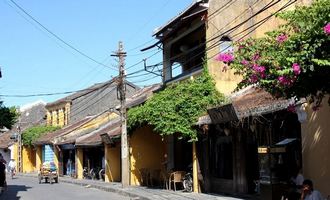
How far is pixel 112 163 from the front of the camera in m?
35.6

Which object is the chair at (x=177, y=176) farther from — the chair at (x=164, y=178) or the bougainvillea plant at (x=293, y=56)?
the bougainvillea plant at (x=293, y=56)

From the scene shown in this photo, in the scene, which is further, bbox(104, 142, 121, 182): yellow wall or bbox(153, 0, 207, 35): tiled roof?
bbox(104, 142, 121, 182): yellow wall

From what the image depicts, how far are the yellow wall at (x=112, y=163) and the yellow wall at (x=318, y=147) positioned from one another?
21321mm

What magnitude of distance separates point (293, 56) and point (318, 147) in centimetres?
695

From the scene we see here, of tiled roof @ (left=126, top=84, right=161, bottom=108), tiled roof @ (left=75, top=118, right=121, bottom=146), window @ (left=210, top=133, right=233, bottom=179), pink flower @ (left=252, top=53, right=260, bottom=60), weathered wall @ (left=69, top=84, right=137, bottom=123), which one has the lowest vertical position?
window @ (left=210, top=133, right=233, bottom=179)

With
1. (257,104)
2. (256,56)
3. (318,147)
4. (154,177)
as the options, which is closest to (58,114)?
(154,177)

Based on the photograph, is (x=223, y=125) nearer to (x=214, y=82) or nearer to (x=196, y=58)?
(x=214, y=82)

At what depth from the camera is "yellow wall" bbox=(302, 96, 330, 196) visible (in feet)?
46.7

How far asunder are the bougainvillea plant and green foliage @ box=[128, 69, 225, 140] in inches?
486

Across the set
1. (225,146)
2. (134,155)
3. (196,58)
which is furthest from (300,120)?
(134,155)

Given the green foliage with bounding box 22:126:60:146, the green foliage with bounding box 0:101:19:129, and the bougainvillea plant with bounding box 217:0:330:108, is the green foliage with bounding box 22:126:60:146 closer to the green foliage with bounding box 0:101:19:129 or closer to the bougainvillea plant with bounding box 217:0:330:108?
the green foliage with bounding box 0:101:19:129

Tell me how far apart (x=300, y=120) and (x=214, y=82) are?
8.07 metres

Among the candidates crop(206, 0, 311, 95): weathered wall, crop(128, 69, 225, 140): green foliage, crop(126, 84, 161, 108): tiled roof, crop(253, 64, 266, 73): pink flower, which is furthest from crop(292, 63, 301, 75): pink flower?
crop(126, 84, 161, 108): tiled roof

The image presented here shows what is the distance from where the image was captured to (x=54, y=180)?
125 feet
